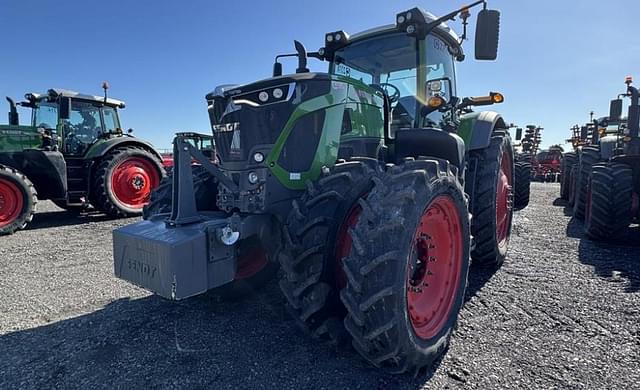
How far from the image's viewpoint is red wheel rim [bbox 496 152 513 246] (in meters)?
4.64

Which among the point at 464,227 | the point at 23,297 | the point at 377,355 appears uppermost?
the point at 464,227

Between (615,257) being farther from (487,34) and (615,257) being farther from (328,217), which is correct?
(328,217)

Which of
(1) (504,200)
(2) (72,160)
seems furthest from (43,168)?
(1) (504,200)

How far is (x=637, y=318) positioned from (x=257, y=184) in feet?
10.6

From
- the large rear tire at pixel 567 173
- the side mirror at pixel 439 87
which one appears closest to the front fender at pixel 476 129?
the side mirror at pixel 439 87

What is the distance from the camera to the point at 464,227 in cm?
278

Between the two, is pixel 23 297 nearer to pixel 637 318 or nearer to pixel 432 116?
pixel 432 116

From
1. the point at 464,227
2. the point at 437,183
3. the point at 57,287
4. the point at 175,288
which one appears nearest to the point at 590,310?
the point at 464,227

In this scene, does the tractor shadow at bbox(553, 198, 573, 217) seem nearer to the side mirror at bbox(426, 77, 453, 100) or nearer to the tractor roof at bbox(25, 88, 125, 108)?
the side mirror at bbox(426, 77, 453, 100)

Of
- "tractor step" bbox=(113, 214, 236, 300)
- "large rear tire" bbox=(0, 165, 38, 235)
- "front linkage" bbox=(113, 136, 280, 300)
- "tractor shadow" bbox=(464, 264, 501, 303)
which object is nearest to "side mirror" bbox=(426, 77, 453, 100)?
"tractor shadow" bbox=(464, 264, 501, 303)

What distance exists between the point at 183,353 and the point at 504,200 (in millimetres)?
4058

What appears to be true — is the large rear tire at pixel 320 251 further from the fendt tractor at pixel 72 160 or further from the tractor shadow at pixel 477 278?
the fendt tractor at pixel 72 160

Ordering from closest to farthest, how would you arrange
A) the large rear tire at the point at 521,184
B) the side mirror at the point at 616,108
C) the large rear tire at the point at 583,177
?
the side mirror at the point at 616,108 → the large rear tire at the point at 583,177 → the large rear tire at the point at 521,184

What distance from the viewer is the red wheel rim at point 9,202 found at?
6.73m
